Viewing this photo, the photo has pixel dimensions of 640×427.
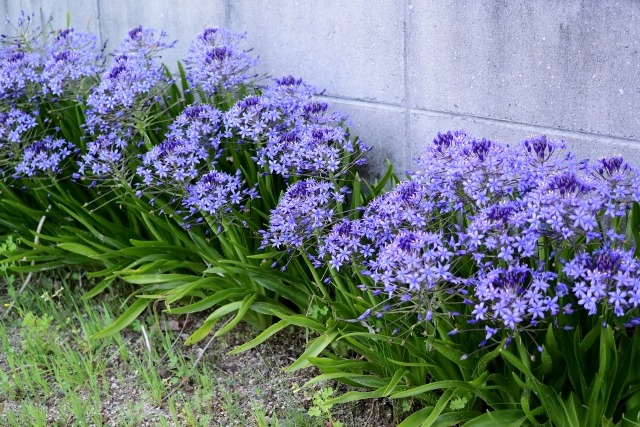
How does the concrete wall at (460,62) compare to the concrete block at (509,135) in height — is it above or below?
above

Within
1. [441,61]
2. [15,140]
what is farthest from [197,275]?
[441,61]

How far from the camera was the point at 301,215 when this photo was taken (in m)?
2.80

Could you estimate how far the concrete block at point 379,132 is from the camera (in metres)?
3.55

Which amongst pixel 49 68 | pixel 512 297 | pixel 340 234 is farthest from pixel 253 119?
pixel 512 297

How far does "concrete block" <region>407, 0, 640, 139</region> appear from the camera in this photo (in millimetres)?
2744

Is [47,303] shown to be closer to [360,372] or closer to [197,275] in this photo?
[197,275]

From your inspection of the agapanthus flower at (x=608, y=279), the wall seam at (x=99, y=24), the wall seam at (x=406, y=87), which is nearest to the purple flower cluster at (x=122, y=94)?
the wall seam at (x=406, y=87)

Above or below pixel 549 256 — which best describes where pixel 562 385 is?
below

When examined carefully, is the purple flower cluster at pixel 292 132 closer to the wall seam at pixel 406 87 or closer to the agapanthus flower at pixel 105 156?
the wall seam at pixel 406 87

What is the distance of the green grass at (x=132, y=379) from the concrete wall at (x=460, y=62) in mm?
1187

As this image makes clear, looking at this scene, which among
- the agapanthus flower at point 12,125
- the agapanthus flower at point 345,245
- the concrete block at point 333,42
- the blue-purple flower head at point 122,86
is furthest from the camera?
the agapanthus flower at point 12,125

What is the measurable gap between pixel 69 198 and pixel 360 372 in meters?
1.73

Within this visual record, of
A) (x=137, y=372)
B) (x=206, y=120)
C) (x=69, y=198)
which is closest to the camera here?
(x=137, y=372)

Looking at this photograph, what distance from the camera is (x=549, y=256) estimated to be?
8.39 feet
